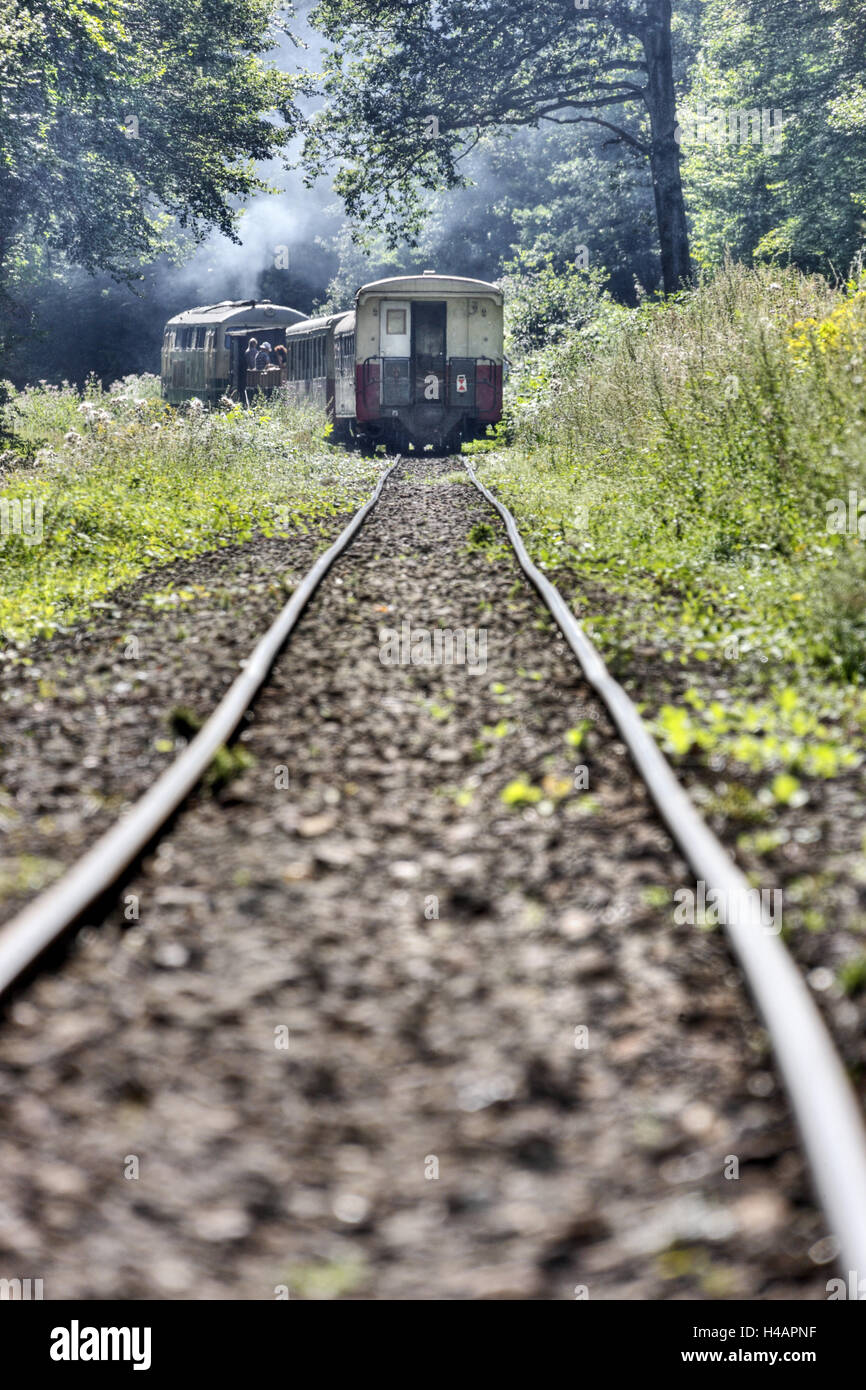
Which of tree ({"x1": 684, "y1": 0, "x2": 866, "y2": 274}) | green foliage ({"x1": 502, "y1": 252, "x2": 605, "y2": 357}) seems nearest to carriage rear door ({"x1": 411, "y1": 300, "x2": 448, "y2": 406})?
green foliage ({"x1": 502, "y1": 252, "x2": 605, "y2": 357})

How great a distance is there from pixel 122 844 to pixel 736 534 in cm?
632

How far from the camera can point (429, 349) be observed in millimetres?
24578

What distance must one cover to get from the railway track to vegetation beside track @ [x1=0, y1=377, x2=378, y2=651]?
3461mm

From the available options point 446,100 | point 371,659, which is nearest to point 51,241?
point 446,100

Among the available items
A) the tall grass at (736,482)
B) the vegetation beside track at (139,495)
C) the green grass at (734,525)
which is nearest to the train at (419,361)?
the vegetation beside track at (139,495)

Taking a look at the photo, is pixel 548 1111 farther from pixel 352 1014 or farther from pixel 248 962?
pixel 248 962

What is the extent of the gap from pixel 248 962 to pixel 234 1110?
0.68m

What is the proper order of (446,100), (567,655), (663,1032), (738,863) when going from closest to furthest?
1. (663,1032)
2. (738,863)
3. (567,655)
4. (446,100)

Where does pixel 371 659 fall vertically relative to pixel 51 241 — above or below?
below

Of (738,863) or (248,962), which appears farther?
(738,863)

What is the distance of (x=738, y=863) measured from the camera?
12.7 ft

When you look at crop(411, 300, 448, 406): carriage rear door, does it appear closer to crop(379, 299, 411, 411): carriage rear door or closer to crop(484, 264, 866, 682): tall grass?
crop(379, 299, 411, 411): carriage rear door

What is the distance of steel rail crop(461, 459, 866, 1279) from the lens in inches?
85.0

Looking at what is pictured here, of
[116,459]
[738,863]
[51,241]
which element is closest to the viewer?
[738,863]
